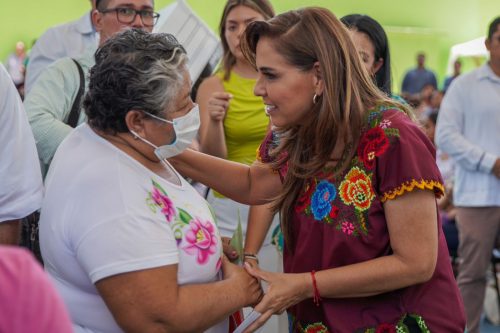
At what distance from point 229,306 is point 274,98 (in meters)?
0.51

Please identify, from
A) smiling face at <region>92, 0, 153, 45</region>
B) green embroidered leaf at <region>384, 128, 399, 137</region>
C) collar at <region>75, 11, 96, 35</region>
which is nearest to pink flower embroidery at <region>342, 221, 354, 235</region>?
green embroidered leaf at <region>384, 128, 399, 137</region>

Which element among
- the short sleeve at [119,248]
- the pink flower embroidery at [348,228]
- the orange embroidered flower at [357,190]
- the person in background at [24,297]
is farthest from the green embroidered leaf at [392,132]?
the person in background at [24,297]

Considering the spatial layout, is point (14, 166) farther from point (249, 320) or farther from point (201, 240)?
point (249, 320)

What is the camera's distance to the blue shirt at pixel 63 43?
3004mm

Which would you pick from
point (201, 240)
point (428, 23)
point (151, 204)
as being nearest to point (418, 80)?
point (428, 23)

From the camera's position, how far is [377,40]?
122 inches

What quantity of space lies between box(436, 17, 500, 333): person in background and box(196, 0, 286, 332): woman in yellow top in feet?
5.21

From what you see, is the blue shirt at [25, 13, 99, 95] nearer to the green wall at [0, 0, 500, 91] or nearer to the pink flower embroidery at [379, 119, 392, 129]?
the pink flower embroidery at [379, 119, 392, 129]

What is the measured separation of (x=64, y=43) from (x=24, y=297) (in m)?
2.34

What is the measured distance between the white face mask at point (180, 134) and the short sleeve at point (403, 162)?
428 mm

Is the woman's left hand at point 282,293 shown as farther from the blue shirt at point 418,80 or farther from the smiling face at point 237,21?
the blue shirt at point 418,80

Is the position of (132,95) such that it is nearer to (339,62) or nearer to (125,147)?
(125,147)

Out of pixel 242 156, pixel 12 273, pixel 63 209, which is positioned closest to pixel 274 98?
pixel 63 209

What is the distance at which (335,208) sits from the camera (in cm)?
182
